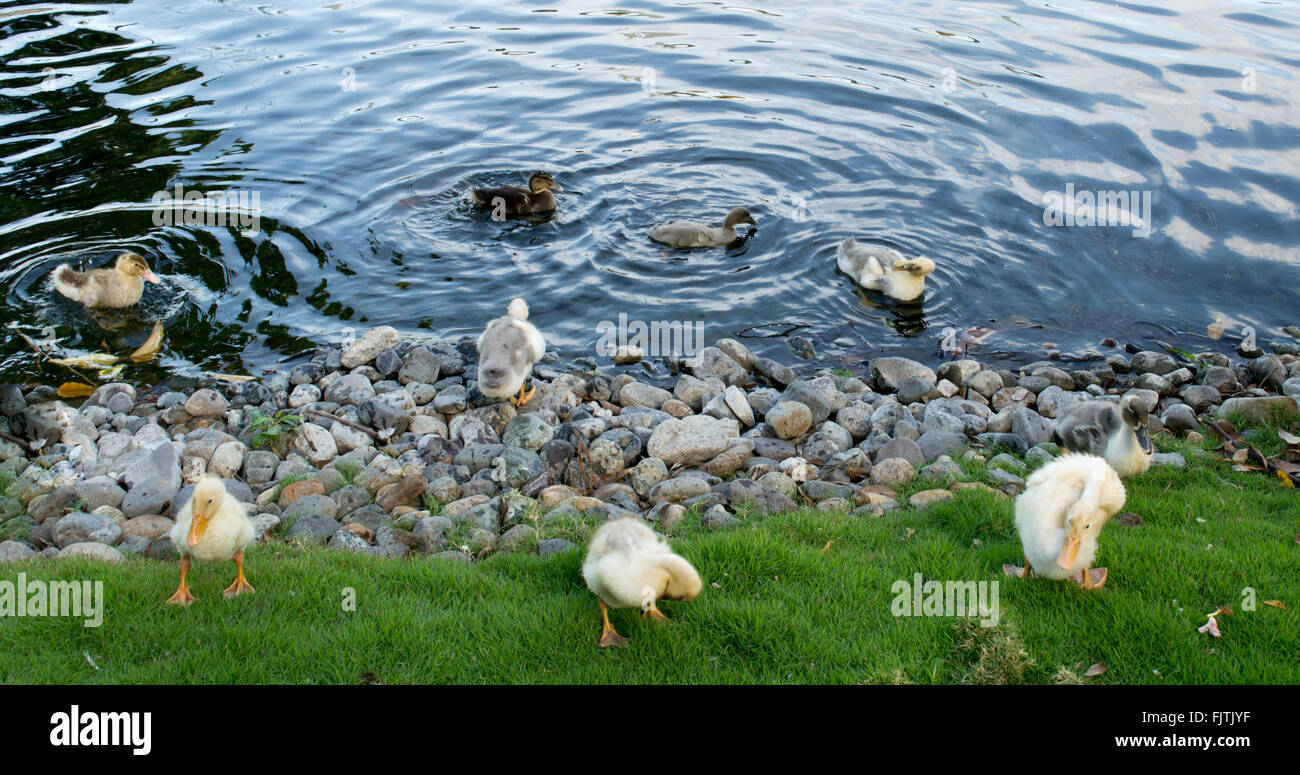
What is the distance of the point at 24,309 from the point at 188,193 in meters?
3.30

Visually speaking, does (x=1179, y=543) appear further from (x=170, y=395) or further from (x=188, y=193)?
(x=188, y=193)

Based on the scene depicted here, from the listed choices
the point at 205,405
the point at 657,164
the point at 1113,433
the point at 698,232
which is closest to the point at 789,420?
the point at 1113,433

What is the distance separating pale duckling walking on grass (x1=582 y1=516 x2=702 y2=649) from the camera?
16.2 ft

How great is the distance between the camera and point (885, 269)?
1180 cm

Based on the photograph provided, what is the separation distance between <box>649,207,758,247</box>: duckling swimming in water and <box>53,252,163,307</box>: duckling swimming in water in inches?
250

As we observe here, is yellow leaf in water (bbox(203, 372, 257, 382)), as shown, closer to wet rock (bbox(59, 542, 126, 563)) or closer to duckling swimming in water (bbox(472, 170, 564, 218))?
wet rock (bbox(59, 542, 126, 563))

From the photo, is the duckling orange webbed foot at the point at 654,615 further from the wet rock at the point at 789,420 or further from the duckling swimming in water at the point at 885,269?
the duckling swimming in water at the point at 885,269

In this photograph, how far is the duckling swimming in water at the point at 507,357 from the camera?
8.70 m

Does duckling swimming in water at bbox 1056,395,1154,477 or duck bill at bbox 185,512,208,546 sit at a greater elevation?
duckling swimming in water at bbox 1056,395,1154,477

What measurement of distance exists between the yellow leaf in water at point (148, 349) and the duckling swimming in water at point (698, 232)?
20.2 ft

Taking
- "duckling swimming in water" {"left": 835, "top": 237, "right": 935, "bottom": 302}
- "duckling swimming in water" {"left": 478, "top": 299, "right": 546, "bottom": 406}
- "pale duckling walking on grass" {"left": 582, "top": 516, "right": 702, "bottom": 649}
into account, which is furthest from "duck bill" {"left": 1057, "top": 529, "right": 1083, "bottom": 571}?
"duckling swimming in water" {"left": 835, "top": 237, "right": 935, "bottom": 302}

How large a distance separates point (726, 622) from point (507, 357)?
4346 millimetres

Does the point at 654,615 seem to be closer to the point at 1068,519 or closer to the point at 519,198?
the point at 1068,519

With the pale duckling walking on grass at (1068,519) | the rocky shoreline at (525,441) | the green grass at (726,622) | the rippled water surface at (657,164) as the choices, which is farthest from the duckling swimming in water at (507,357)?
the pale duckling walking on grass at (1068,519)
